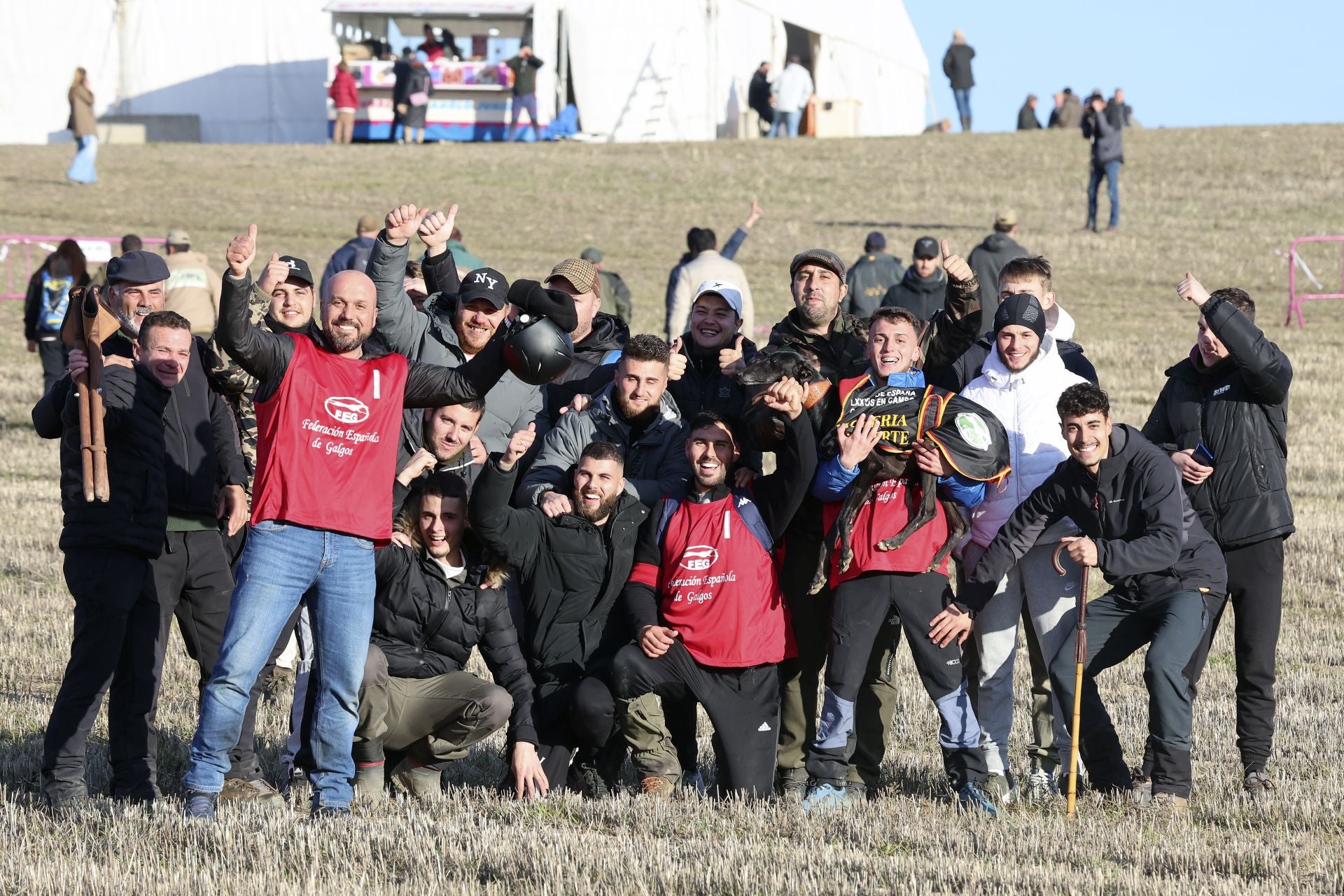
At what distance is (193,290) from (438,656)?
6202 millimetres

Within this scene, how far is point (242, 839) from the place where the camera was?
542cm

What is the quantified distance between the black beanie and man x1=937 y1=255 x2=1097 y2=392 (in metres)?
0.10

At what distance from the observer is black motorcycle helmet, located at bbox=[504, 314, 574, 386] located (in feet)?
17.3

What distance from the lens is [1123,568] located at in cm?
635

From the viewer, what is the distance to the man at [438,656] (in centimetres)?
655

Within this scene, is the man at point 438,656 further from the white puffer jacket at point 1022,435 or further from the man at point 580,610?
the white puffer jacket at point 1022,435

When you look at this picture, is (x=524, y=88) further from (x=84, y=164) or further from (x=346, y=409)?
(x=346, y=409)

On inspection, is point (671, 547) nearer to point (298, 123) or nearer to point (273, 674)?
point (273, 674)

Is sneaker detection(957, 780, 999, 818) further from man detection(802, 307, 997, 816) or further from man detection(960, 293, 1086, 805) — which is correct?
man detection(960, 293, 1086, 805)

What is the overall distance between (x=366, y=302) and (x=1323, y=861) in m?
3.76

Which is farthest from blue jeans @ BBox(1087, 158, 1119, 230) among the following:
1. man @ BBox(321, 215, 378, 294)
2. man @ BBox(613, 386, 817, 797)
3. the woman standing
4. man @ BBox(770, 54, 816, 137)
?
man @ BBox(613, 386, 817, 797)

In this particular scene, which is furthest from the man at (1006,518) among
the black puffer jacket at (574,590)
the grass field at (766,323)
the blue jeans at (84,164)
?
the blue jeans at (84,164)

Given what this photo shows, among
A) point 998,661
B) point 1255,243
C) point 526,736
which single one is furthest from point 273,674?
point 1255,243

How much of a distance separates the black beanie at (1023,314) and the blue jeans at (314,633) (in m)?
2.76
